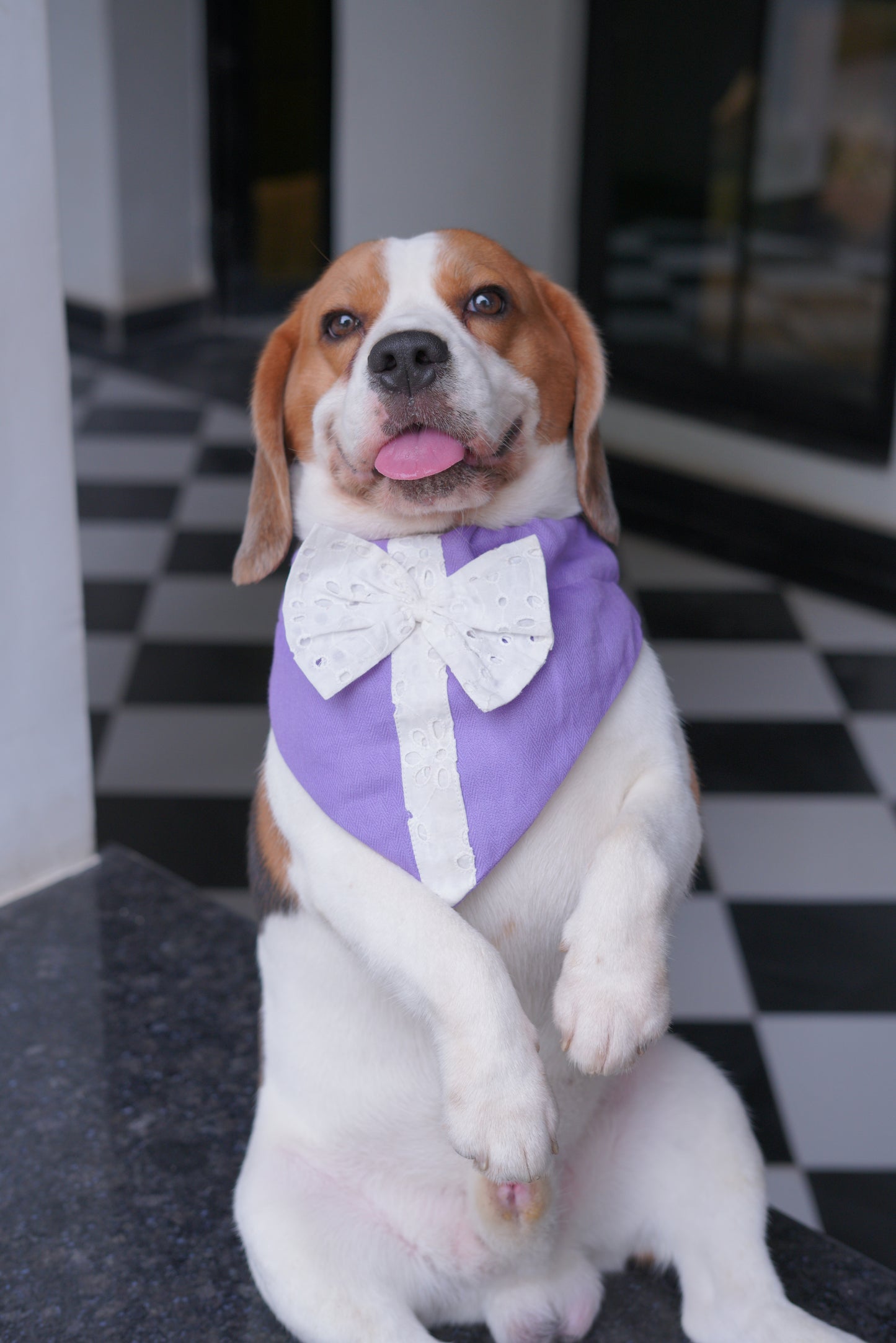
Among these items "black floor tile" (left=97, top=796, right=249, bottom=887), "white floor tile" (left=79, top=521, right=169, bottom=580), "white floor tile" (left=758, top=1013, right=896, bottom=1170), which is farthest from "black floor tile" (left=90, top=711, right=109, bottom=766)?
"white floor tile" (left=758, top=1013, right=896, bottom=1170)

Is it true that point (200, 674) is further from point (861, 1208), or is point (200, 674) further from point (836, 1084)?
point (861, 1208)

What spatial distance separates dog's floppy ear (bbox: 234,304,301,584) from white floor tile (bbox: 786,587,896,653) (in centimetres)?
199

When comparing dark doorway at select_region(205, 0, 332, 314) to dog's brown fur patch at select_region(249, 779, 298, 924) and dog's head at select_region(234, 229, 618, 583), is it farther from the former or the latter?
dog's brown fur patch at select_region(249, 779, 298, 924)

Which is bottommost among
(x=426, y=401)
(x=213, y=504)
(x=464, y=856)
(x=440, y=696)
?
(x=213, y=504)

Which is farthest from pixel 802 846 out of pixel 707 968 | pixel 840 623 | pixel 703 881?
pixel 840 623

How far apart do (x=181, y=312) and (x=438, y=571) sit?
13.8 feet

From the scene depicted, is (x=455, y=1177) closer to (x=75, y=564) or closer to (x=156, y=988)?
(x=156, y=988)

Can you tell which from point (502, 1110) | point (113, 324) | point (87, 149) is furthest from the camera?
point (113, 324)

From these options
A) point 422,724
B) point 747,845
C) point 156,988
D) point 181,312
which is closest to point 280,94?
point 181,312

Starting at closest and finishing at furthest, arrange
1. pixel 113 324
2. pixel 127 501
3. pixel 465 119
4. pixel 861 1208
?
1. pixel 861 1208
2. pixel 465 119
3. pixel 127 501
4. pixel 113 324

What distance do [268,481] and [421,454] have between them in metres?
0.20

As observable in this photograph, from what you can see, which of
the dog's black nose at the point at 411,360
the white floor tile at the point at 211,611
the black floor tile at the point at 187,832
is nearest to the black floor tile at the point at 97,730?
the black floor tile at the point at 187,832

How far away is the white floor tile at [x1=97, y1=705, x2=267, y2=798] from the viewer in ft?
8.33

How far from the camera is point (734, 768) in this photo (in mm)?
2604
